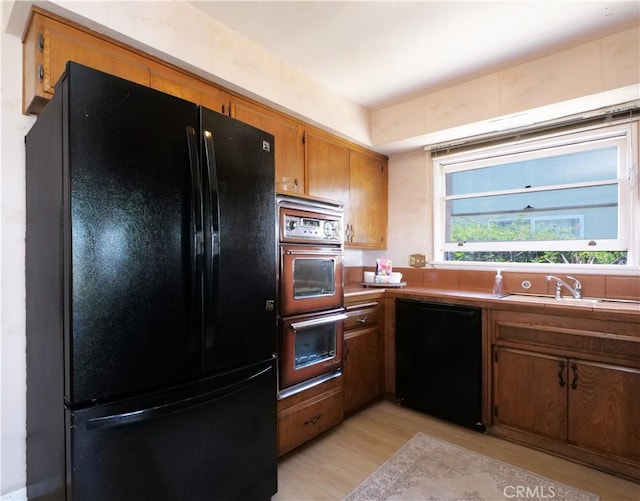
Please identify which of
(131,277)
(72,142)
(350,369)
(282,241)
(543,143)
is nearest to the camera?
(72,142)

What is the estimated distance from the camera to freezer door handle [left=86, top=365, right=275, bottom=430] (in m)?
1.10

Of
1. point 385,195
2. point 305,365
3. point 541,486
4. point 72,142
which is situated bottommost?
point 541,486

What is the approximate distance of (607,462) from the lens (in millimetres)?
1958

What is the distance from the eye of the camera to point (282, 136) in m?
2.51

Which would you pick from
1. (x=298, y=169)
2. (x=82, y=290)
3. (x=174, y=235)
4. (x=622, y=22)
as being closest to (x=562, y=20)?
(x=622, y=22)

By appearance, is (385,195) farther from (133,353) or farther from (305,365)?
(133,353)

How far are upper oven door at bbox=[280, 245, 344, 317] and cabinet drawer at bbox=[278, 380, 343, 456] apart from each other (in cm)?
56

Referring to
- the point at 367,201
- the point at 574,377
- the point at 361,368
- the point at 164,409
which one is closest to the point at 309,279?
the point at 361,368

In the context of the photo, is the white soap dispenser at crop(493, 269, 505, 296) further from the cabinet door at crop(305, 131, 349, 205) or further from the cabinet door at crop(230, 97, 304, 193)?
the cabinet door at crop(230, 97, 304, 193)

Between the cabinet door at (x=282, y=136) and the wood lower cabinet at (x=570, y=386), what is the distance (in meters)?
1.67

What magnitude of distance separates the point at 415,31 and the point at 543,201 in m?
1.63

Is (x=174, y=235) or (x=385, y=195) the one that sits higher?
(x=385, y=195)

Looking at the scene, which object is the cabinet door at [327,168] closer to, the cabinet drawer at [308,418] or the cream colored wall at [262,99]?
the cream colored wall at [262,99]

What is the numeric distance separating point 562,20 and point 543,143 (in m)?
0.96
